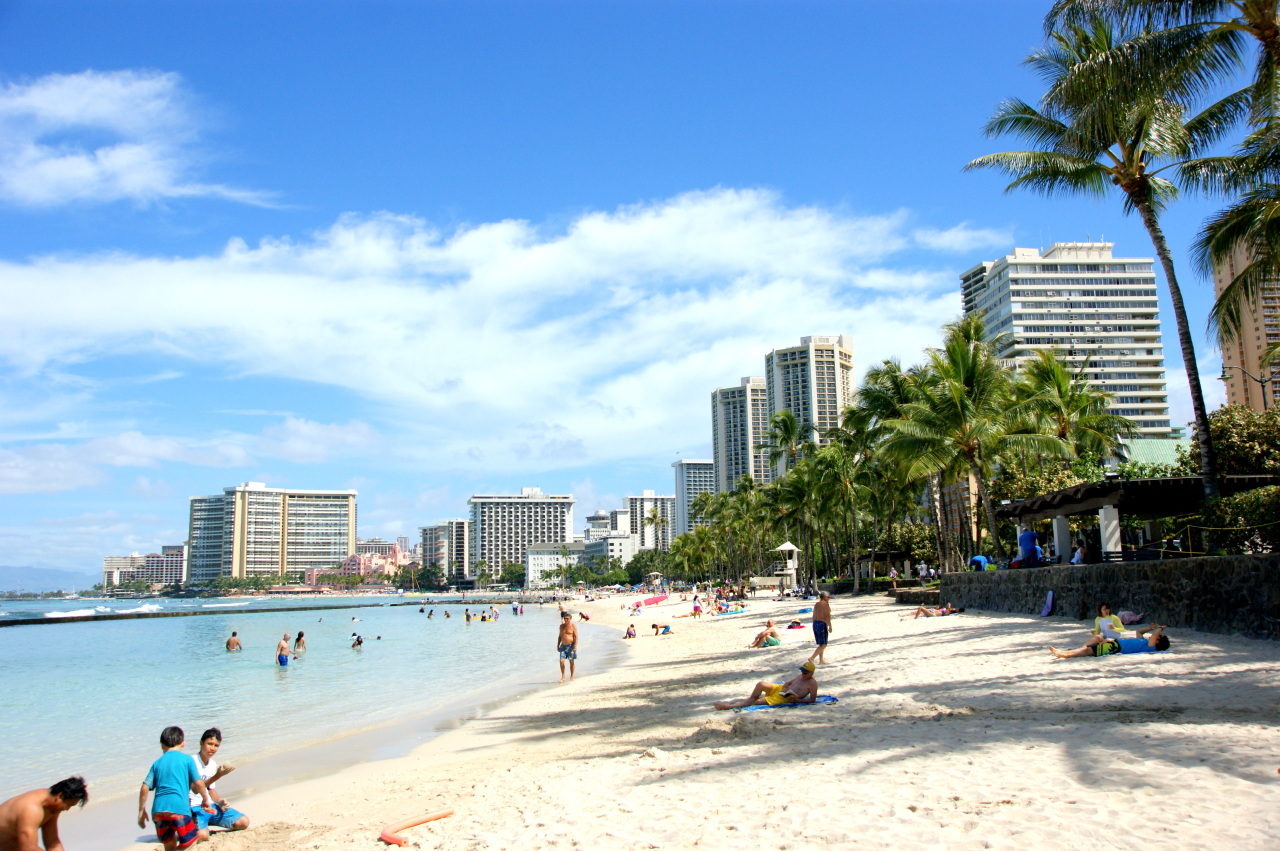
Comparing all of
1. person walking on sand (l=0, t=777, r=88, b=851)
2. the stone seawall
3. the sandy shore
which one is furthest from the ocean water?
the stone seawall

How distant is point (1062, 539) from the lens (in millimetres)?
18469

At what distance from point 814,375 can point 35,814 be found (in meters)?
125

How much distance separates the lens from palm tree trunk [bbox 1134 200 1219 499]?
543 inches

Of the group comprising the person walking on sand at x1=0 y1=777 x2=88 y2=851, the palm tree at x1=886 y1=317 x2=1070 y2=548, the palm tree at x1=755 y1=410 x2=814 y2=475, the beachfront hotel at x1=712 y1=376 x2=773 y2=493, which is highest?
the beachfront hotel at x1=712 y1=376 x2=773 y2=493

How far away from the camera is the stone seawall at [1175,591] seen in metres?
10.3

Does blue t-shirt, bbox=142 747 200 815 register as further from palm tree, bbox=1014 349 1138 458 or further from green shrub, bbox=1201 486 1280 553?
palm tree, bbox=1014 349 1138 458

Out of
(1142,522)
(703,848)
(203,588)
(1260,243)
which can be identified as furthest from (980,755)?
(203,588)

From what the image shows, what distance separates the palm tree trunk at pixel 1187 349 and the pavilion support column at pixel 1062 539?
4133 millimetres

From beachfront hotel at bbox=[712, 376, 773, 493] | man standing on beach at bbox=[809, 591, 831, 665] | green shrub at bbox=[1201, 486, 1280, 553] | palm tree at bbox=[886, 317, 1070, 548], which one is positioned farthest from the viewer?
beachfront hotel at bbox=[712, 376, 773, 493]

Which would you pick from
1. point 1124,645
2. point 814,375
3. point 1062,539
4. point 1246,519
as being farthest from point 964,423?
point 814,375

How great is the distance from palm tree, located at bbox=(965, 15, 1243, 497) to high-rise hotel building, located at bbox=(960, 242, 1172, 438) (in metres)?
89.9

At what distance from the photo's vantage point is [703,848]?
4855 mm

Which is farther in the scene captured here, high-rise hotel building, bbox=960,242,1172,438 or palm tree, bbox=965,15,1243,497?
high-rise hotel building, bbox=960,242,1172,438

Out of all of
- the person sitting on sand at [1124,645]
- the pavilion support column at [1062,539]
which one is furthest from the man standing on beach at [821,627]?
the pavilion support column at [1062,539]
